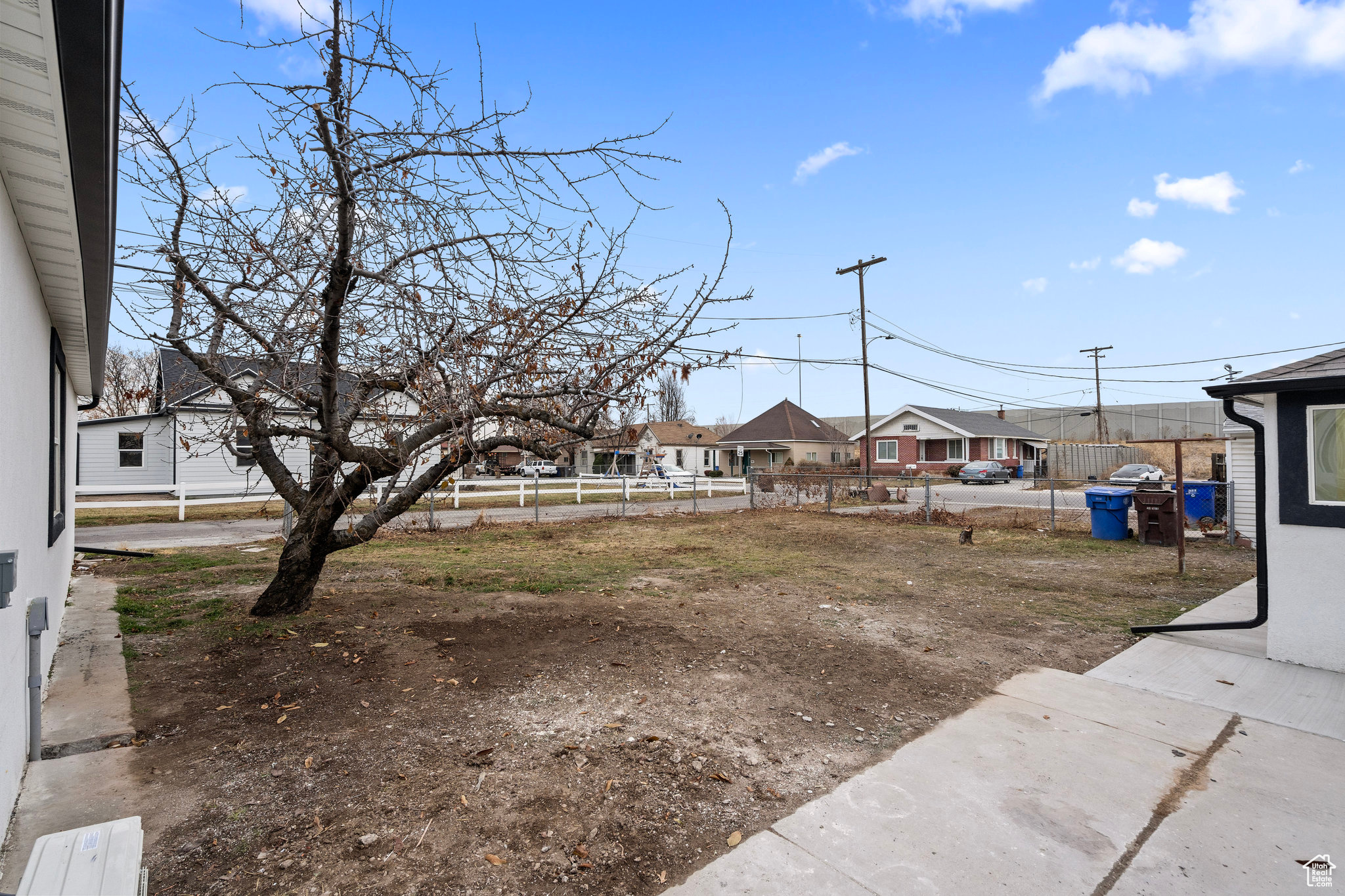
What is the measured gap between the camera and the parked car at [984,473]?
30.9 m

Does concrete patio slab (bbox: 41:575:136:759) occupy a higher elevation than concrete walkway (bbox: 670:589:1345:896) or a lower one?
higher

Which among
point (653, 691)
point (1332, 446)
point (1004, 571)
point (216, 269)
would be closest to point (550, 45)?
point (216, 269)

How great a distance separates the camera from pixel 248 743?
3.70 metres

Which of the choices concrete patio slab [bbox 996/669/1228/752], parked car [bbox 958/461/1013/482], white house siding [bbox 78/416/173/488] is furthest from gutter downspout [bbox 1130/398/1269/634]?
parked car [bbox 958/461/1013/482]

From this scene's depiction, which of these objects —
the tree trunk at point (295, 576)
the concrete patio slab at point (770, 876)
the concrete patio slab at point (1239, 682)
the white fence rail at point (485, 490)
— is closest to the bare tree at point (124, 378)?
the white fence rail at point (485, 490)

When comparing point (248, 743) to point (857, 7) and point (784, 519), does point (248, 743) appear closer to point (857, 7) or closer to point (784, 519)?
point (857, 7)

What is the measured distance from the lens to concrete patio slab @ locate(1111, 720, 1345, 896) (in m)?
2.56

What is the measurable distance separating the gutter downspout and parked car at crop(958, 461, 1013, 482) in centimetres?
2632

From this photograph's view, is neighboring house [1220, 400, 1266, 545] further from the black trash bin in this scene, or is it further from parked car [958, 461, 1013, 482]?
parked car [958, 461, 1013, 482]

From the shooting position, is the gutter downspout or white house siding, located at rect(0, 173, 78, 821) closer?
white house siding, located at rect(0, 173, 78, 821)

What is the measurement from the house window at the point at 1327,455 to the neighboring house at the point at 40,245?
285 inches

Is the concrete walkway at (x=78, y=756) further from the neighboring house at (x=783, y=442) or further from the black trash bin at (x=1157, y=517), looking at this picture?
the neighboring house at (x=783, y=442)

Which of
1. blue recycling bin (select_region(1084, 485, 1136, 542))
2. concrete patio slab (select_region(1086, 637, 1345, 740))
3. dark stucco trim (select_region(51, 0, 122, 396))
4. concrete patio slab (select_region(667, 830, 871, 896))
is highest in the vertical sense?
dark stucco trim (select_region(51, 0, 122, 396))

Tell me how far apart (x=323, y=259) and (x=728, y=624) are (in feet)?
15.3
